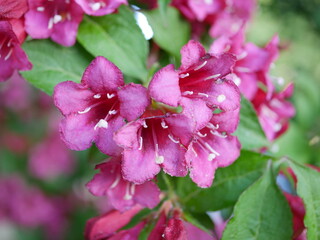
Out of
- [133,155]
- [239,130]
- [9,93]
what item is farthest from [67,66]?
[9,93]

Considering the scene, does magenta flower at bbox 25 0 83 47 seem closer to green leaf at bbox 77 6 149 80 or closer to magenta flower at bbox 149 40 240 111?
green leaf at bbox 77 6 149 80

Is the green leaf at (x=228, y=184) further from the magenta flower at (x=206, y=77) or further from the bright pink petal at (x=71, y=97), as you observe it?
the bright pink petal at (x=71, y=97)

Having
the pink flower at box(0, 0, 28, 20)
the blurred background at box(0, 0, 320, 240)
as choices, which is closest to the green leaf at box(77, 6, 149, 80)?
the pink flower at box(0, 0, 28, 20)

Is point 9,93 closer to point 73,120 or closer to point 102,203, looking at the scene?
point 102,203

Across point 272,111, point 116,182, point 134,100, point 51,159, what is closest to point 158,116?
point 134,100

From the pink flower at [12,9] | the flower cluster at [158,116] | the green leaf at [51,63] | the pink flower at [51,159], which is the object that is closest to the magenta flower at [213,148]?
the flower cluster at [158,116]
